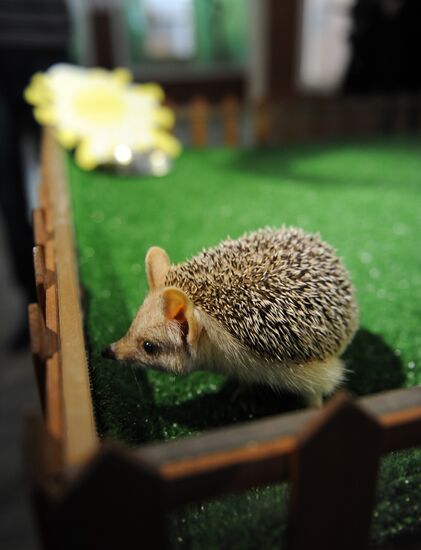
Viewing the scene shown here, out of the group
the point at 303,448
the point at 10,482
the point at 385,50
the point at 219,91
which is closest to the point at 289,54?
the point at 219,91

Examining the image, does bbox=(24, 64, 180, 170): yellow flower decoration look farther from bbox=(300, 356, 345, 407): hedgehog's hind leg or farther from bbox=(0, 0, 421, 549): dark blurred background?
bbox=(300, 356, 345, 407): hedgehog's hind leg

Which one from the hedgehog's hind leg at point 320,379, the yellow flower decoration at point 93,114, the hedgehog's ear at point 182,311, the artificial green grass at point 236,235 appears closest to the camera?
the artificial green grass at point 236,235


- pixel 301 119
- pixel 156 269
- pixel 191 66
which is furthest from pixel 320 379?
pixel 191 66

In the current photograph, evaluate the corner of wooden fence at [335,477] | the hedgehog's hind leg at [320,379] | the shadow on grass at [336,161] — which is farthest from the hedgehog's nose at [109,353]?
the shadow on grass at [336,161]

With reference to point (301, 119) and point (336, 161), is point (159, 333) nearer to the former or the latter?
point (336, 161)

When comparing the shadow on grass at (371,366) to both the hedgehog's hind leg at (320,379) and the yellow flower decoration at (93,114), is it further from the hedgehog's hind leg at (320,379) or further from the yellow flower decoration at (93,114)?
the yellow flower decoration at (93,114)

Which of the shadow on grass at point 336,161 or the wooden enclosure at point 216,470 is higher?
the shadow on grass at point 336,161
